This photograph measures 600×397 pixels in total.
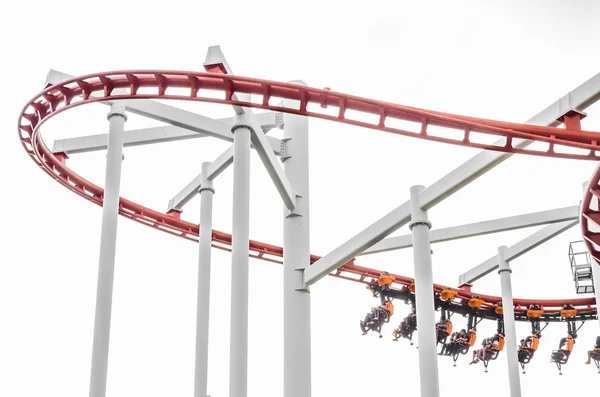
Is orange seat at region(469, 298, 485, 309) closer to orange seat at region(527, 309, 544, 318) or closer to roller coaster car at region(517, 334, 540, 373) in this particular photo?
orange seat at region(527, 309, 544, 318)

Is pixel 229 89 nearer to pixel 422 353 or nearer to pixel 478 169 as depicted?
pixel 478 169

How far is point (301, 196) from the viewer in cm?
1348

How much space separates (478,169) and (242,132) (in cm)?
319

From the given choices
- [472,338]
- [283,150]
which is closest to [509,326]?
[472,338]

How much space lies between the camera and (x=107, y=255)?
10.7 meters

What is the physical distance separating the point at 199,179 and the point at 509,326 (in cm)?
651

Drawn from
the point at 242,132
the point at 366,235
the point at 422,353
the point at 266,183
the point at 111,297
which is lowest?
the point at 422,353

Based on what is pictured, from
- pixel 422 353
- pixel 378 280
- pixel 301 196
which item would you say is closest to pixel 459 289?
pixel 378 280

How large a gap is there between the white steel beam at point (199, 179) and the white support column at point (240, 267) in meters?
2.11

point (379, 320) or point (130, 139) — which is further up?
point (130, 139)

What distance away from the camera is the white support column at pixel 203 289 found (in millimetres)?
12219

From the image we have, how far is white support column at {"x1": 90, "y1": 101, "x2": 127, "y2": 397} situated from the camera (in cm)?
993

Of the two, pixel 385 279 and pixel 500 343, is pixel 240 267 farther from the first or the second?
pixel 500 343

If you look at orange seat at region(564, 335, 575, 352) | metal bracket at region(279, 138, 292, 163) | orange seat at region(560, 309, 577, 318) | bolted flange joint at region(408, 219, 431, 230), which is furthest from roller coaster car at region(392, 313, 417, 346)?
bolted flange joint at region(408, 219, 431, 230)
